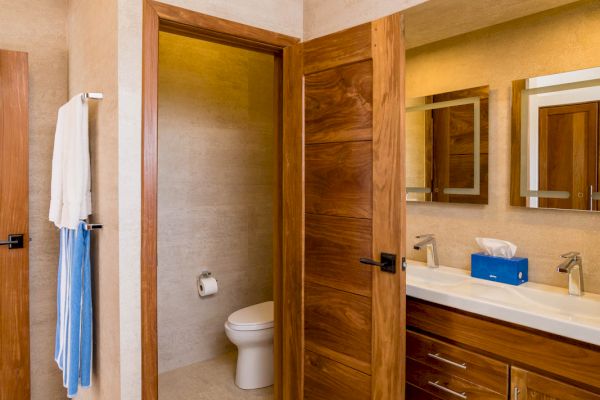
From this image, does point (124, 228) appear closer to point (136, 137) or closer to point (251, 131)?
point (136, 137)

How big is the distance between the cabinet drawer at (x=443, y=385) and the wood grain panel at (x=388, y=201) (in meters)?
0.27

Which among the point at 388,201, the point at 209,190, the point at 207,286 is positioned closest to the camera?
the point at 388,201

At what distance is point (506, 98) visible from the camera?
2070 mm

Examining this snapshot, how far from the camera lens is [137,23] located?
1728 mm

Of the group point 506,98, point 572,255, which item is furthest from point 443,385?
point 506,98

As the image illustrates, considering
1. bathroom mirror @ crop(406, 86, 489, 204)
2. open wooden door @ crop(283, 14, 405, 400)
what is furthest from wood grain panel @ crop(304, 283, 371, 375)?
bathroom mirror @ crop(406, 86, 489, 204)

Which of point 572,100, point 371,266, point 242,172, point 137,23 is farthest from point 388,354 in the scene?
point 242,172

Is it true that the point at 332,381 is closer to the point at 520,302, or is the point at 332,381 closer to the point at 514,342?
the point at 514,342

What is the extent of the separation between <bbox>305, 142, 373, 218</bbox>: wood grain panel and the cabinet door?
82 centimetres

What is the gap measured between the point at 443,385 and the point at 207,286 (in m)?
1.71

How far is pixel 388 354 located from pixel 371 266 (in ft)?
1.15

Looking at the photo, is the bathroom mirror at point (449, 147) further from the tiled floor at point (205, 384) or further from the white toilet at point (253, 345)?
the tiled floor at point (205, 384)

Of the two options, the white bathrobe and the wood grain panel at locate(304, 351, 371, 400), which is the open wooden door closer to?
the wood grain panel at locate(304, 351, 371, 400)

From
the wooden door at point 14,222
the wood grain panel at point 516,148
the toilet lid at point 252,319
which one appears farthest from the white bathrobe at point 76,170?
the wood grain panel at point 516,148
